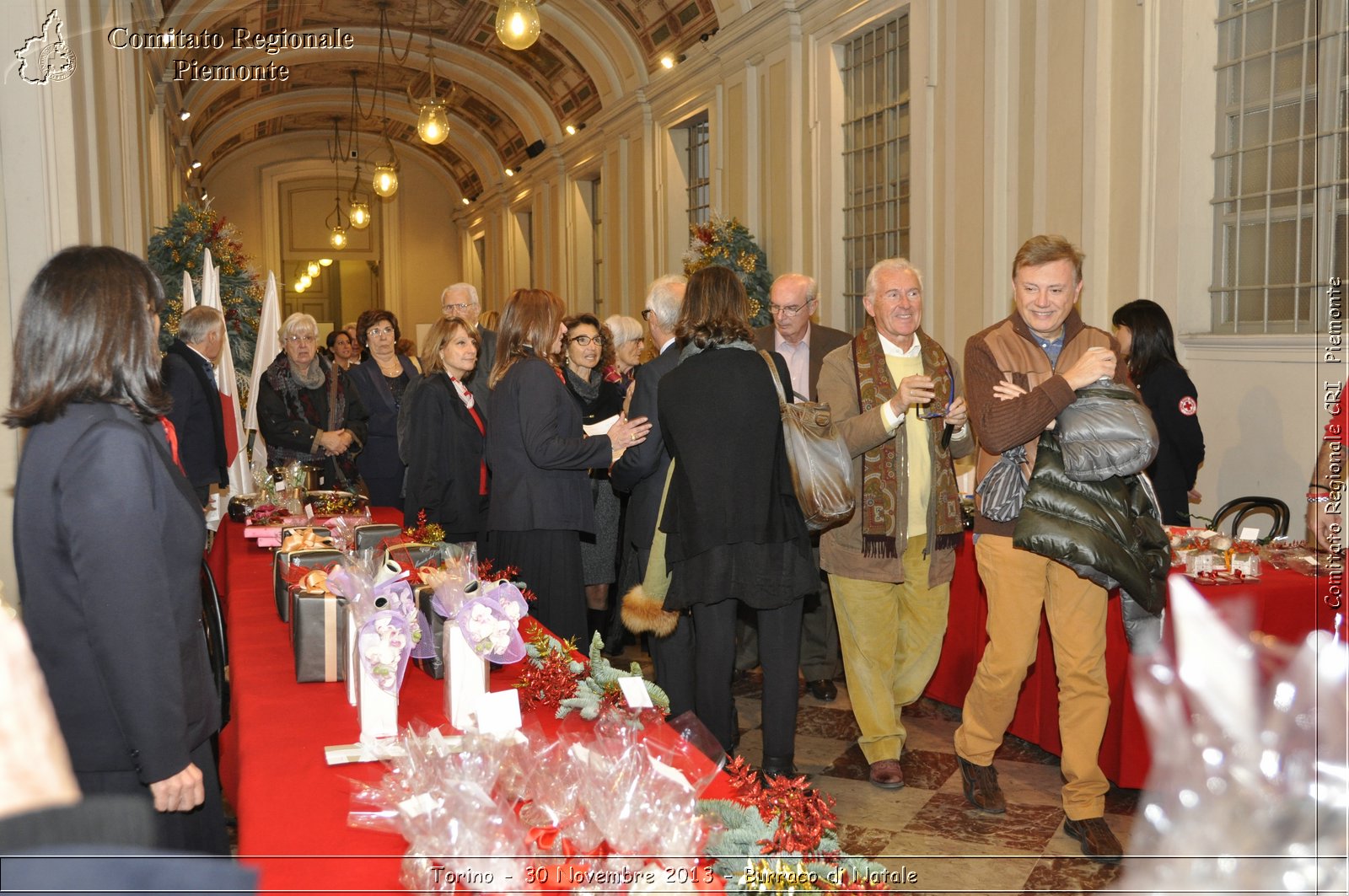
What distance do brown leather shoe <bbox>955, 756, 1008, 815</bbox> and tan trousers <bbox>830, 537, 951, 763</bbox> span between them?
342 millimetres

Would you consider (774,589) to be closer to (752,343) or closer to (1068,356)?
(752,343)

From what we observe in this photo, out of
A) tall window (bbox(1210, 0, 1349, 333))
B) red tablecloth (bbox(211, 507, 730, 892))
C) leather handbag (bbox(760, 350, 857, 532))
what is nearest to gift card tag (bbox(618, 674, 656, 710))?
red tablecloth (bbox(211, 507, 730, 892))

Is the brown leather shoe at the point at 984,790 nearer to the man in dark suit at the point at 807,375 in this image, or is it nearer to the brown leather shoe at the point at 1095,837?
the brown leather shoe at the point at 1095,837

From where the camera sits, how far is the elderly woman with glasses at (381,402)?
6.36 meters

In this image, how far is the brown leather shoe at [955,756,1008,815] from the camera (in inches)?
141

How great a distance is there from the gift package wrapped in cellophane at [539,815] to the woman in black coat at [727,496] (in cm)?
182

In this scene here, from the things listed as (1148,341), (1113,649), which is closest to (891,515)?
(1113,649)

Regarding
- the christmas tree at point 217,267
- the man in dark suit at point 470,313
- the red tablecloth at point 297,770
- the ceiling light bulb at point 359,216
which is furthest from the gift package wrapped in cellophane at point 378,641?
the ceiling light bulb at point 359,216

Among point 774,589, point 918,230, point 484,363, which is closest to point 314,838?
point 774,589

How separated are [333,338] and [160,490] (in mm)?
7435

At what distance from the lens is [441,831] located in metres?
1.40

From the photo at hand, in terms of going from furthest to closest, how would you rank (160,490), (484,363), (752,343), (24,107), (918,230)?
(918,230) < (484,363) < (24,107) < (752,343) < (160,490)

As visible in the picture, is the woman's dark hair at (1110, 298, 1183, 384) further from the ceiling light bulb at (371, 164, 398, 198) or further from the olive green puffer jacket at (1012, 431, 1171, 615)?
the ceiling light bulb at (371, 164, 398, 198)

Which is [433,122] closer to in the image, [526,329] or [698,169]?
[698,169]
